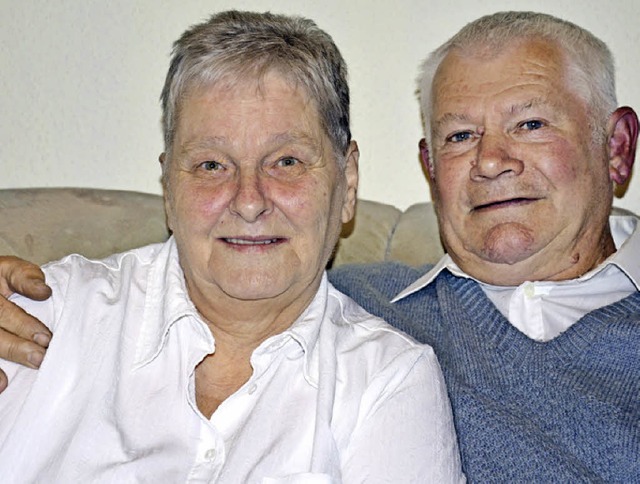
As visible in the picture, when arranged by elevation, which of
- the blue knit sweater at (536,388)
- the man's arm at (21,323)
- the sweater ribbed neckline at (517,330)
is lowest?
the blue knit sweater at (536,388)

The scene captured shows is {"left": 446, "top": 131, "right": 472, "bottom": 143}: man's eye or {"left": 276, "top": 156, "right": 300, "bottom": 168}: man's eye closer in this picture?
{"left": 276, "top": 156, "right": 300, "bottom": 168}: man's eye

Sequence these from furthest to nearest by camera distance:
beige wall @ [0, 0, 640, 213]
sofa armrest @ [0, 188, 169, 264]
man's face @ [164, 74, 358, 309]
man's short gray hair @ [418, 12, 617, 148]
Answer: beige wall @ [0, 0, 640, 213]
man's short gray hair @ [418, 12, 617, 148]
sofa armrest @ [0, 188, 169, 264]
man's face @ [164, 74, 358, 309]

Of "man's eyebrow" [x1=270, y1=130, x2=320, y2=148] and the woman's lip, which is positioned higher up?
"man's eyebrow" [x1=270, y1=130, x2=320, y2=148]

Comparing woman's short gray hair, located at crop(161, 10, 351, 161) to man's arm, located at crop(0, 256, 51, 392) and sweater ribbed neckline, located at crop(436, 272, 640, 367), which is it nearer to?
man's arm, located at crop(0, 256, 51, 392)

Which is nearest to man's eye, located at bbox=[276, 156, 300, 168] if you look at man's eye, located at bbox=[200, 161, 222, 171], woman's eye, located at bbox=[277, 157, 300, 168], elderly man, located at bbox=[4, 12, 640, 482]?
woman's eye, located at bbox=[277, 157, 300, 168]

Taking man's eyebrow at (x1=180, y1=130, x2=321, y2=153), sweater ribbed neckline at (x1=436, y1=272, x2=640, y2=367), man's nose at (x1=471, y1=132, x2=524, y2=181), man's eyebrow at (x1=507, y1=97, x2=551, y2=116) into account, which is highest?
man's eyebrow at (x1=507, y1=97, x2=551, y2=116)

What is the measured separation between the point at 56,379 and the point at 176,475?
0.91 feet

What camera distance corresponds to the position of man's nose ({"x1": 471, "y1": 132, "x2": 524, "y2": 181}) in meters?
1.95

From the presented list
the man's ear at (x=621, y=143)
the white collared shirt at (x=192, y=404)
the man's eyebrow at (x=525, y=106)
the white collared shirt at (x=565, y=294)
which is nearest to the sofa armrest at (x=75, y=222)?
the white collared shirt at (x=192, y=404)

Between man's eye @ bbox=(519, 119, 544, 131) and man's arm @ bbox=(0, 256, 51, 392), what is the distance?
1.08 m

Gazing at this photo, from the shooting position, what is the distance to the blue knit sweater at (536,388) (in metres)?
1.63

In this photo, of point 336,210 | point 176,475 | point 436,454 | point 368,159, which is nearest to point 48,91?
point 368,159

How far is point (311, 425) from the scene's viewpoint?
1.56 metres

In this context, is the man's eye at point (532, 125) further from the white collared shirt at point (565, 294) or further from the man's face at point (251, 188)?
the man's face at point (251, 188)
